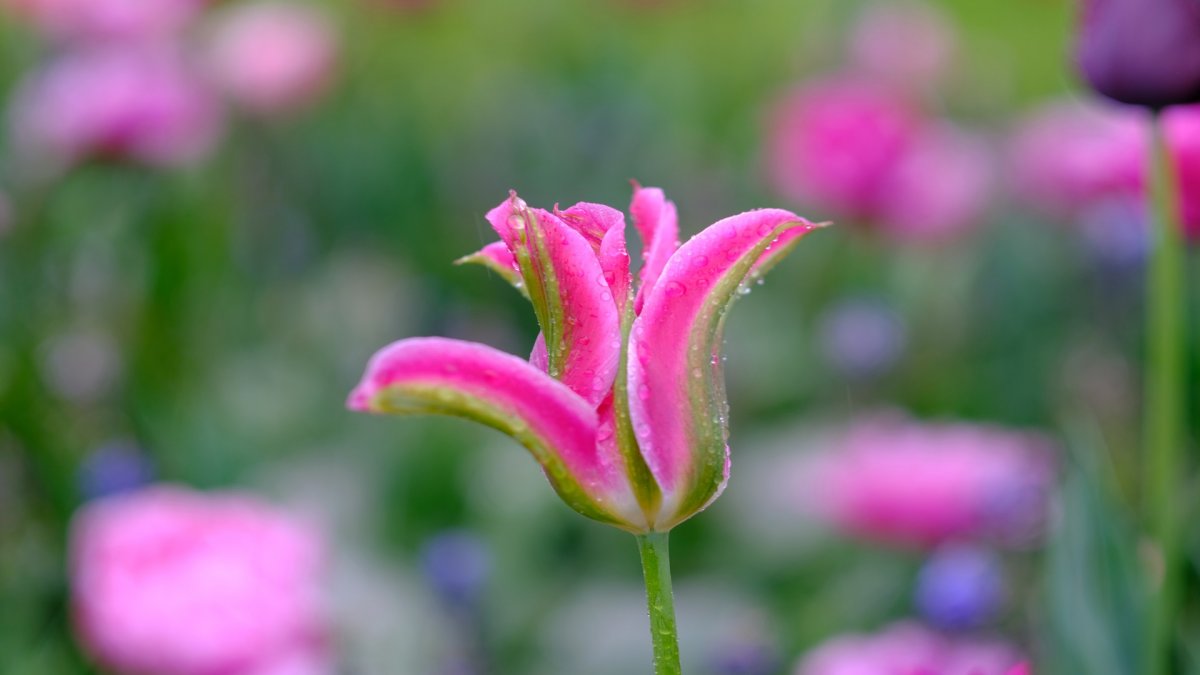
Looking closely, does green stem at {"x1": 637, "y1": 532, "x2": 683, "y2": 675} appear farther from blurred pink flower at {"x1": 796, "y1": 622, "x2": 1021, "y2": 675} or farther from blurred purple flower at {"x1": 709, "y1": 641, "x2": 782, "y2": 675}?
blurred purple flower at {"x1": 709, "y1": 641, "x2": 782, "y2": 675}

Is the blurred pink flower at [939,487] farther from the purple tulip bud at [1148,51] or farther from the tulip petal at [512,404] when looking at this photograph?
the tulip petal at [512,404]

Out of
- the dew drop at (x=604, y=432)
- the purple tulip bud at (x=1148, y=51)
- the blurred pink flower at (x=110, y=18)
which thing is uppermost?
the blurred pink flower at (x=110, y=18)

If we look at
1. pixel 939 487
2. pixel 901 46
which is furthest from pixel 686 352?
pixel 901 46

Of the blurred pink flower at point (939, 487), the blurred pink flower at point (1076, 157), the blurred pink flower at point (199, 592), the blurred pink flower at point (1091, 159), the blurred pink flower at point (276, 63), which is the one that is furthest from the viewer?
the blurred pink flower at point (276, 63)

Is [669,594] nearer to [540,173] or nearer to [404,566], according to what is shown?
[404,566]

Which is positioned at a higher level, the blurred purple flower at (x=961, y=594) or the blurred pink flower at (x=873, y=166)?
the blurred pink flower at (x=873, y=166)

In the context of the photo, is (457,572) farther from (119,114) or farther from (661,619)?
(119,114)

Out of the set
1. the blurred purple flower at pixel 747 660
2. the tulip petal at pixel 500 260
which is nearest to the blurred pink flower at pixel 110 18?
the blurred purple flower at pixel 747 660

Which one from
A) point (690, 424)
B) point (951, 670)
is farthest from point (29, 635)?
point (690, 424)
